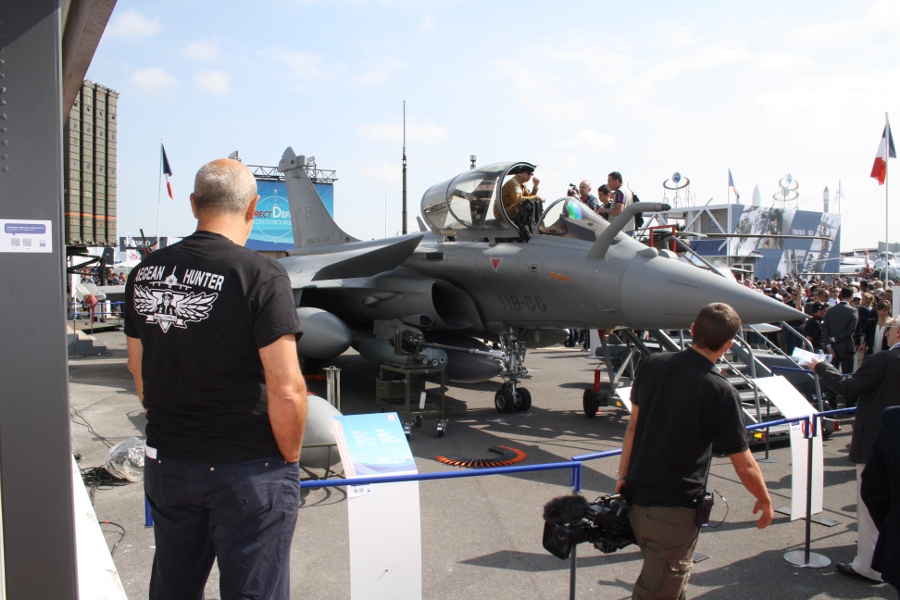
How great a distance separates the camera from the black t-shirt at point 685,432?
2637 mm

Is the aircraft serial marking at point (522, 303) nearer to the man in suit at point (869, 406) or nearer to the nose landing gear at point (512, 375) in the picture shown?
the nose landing gear at point (512, 375)

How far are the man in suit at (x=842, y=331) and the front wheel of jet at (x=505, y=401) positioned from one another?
5216 millimetres

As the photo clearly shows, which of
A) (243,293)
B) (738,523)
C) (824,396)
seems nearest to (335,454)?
(738,523)

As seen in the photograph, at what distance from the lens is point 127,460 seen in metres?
5.50

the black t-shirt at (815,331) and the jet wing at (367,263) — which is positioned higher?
the jet wing at (367,263)

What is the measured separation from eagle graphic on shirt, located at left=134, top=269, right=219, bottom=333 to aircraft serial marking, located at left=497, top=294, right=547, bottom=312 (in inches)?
241

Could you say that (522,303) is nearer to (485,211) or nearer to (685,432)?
(485,211)

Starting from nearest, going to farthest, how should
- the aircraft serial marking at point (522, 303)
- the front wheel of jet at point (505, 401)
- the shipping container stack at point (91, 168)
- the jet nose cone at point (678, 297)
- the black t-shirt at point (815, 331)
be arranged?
the jet nose cone at point (678, 297), the aircraft serial marking at point (522, 303), the front wheel of jet at point (505, 401), the black t-shirt at point (815, 331), the shipping container stack at point (91, 168)

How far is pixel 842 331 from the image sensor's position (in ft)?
31.5

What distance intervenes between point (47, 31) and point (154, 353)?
45.5 inches

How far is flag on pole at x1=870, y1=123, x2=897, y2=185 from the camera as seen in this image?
17891 mm

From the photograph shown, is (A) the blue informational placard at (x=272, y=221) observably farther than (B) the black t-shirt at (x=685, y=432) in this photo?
Yes

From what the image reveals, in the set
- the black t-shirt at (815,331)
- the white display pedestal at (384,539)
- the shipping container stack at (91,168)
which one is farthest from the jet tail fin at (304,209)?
the white display pedestal at (384,539)

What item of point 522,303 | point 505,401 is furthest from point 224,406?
point 505,401
